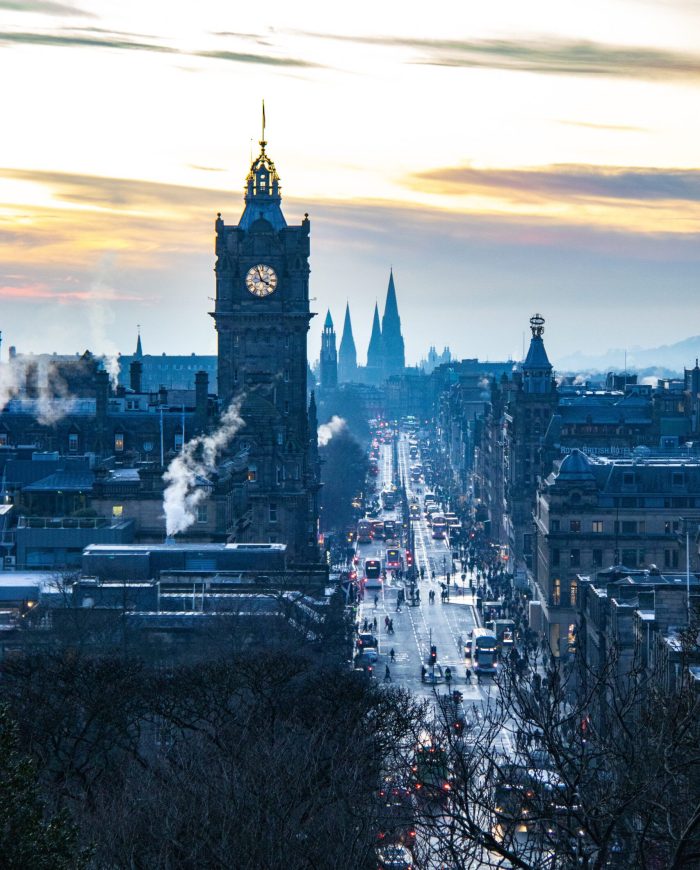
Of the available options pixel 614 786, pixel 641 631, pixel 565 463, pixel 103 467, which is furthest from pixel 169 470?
pixel 614 786

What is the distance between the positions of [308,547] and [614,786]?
336 ft

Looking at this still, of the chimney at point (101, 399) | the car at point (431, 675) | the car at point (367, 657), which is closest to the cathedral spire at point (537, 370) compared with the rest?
the chimney at point (101, 399)

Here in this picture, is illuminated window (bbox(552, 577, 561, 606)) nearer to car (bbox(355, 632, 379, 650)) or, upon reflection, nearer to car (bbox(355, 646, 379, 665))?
car (bbox(355, 632, 379, 650))

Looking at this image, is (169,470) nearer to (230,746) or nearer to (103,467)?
(103,467)

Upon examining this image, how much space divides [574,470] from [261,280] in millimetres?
37944

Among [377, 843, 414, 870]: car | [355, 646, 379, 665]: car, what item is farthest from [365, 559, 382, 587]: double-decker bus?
[377, 843, 414, 870]: car

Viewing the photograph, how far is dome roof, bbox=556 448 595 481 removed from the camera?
13288cm

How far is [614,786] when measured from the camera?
40.6 metres

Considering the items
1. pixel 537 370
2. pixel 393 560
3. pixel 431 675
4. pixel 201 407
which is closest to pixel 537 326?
pixel 537 370

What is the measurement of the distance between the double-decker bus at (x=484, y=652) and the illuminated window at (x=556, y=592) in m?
10.4

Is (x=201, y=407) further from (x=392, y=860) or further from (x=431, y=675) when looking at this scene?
(x=392, y=860)

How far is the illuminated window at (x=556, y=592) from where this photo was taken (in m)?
130

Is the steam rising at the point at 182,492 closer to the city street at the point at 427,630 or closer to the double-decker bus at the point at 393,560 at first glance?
the city street at the point at 427,630

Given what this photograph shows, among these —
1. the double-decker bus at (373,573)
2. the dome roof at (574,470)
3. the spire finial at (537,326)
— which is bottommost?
the double-decker bus at (373,573)
